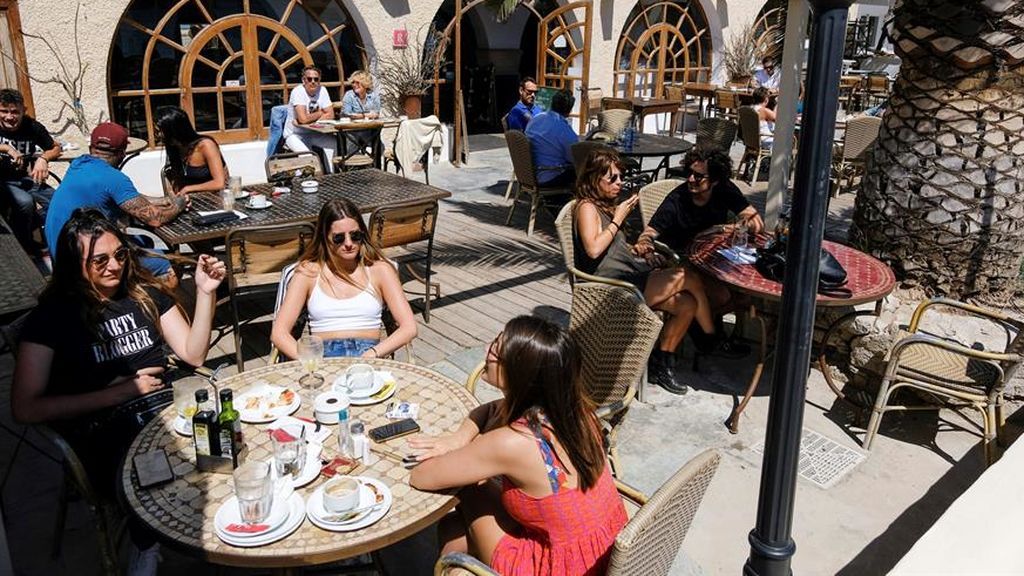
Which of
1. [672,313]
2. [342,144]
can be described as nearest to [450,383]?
[672,313]

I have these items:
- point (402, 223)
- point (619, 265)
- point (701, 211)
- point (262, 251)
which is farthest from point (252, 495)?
point (701, 211)

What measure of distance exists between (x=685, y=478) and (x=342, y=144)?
7.28 meters

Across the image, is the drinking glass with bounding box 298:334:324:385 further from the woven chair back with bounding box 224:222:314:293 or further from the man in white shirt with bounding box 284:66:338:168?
the man in white shirt with bounding box 284:66:338:168

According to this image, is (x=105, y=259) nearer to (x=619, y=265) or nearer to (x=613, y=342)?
(x=613, y=342)

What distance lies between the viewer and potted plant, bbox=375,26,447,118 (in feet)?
31.0

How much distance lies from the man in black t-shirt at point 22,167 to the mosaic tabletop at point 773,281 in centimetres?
489

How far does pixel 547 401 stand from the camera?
207 cm

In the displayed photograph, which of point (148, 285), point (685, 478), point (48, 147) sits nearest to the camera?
point (685, 478)

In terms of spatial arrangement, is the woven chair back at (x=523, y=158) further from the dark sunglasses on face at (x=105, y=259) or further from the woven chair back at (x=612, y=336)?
the dark sunglasses on face at (x=105, y=259)

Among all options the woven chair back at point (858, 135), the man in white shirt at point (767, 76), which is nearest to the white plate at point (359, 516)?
the woven chair back at point (858, 135)

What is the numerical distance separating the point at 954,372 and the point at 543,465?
8.53 feet

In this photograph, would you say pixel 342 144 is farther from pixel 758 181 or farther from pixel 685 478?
pixel 685 478

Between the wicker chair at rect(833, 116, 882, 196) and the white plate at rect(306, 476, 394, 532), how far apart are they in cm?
749

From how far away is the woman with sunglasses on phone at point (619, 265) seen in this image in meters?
4.10
